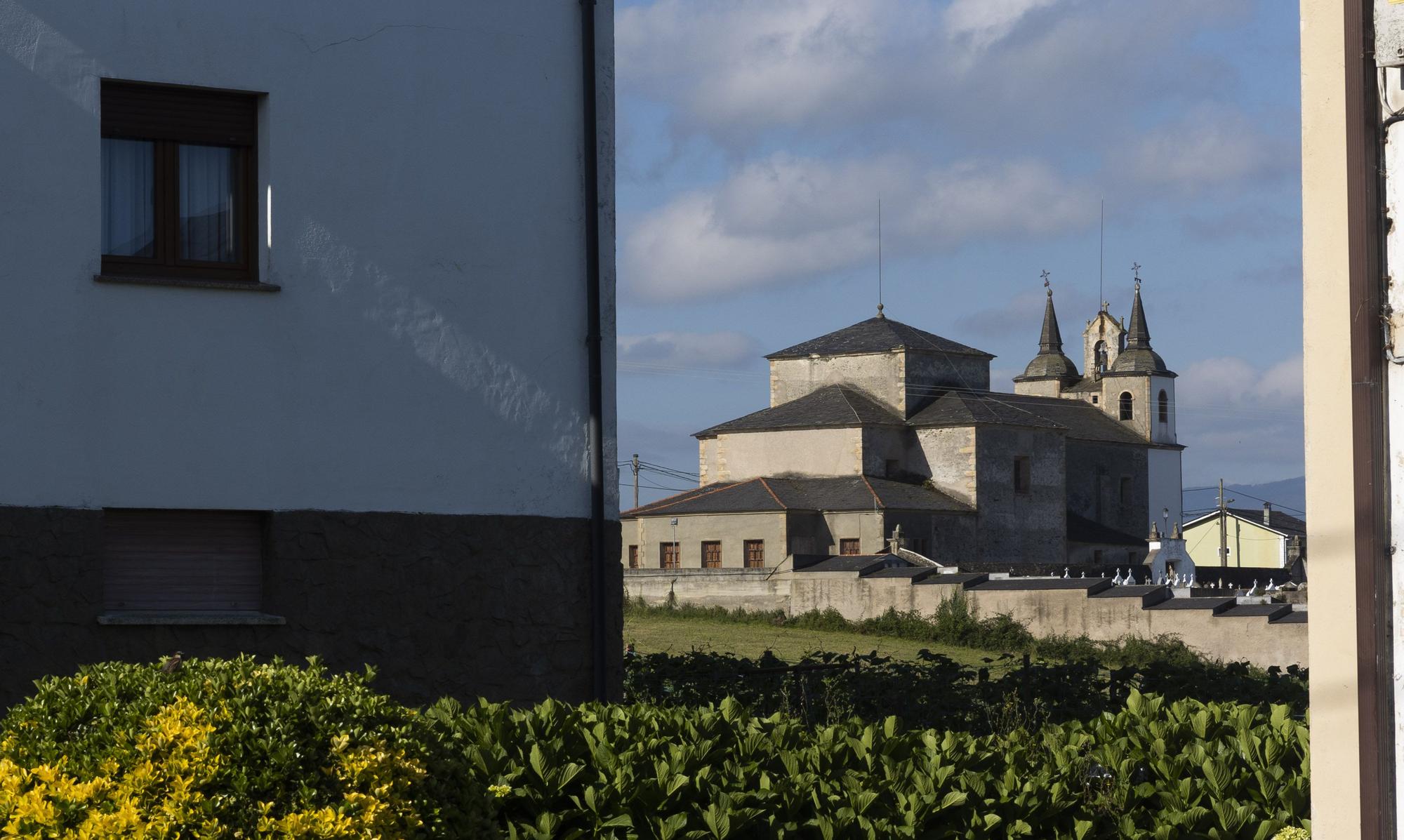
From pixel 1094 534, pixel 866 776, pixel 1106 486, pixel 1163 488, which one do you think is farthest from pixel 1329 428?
pixel 1163 488

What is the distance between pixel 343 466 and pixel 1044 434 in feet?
249

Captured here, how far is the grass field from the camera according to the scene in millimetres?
40125

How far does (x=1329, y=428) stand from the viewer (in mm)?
4320

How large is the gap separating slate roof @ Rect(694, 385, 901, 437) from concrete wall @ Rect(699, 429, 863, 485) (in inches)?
16.7

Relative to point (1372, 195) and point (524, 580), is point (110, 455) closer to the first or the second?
point (524, 580)

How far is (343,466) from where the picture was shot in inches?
390

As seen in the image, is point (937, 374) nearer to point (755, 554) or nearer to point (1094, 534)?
point (1094, 534)

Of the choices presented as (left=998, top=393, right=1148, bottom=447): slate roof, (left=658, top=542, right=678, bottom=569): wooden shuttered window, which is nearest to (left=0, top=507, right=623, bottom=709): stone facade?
(left=658, top=542, right=678, bottom=569): wooden shuttered window

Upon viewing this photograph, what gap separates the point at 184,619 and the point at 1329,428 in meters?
7.15

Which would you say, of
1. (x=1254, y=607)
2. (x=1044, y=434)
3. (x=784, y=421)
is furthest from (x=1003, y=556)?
(x=1254, y=607)

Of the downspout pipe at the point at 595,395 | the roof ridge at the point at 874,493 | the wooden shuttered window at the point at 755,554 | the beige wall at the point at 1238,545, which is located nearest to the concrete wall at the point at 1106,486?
the beige wall at the point at 1238,545

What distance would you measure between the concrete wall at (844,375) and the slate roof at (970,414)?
155 centimetres

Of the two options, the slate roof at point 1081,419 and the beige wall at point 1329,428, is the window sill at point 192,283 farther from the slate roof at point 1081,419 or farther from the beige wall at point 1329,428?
the slate roof at point 1081,419

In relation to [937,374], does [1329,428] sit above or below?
below
